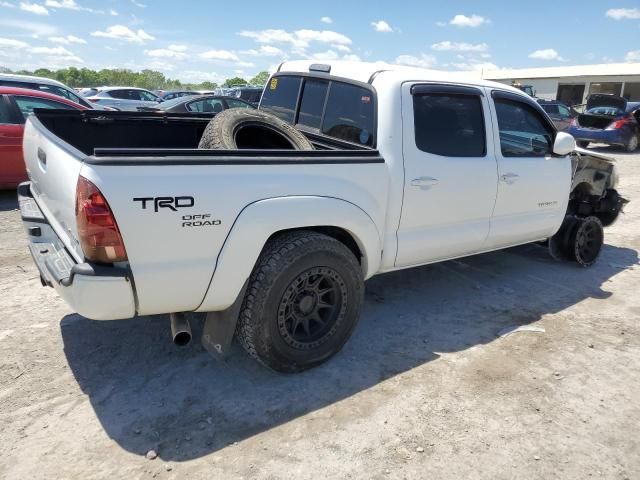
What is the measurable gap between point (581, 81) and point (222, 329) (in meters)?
44.4

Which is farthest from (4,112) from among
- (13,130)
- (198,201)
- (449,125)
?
(449,125)

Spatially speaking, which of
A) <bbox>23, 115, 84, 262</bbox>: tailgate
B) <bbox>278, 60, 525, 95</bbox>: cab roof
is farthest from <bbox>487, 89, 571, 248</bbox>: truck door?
<bbox>23, 115, 84, 262</bbox>: tailgate

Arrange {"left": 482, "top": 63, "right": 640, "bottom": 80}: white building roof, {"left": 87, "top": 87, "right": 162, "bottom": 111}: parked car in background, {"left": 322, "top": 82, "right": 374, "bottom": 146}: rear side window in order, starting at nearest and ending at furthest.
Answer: {"left": 322, "top": 82, "right": 374, "bottom": 146}: rear side window, {"left": 87, "top": 87, "right": 162, "bottom": 111}: parked car in background, {"left": 482, "top": 63, "right": 640, "bottom": 80}: white building roof

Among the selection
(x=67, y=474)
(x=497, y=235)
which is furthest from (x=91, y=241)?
(x=497, y=235)

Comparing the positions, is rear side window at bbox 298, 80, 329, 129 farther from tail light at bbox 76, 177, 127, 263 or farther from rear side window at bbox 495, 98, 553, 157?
tail light at bbox 76, 177, 127, 263

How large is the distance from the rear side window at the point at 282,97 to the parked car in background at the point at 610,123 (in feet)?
44.2

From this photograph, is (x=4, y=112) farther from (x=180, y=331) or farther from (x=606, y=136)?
(x=606, y=136)

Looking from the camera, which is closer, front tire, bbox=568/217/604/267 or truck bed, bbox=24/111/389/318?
truck bed, bbox=24/111/389/318

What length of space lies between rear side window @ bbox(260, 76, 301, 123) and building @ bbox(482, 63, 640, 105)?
3886 cm

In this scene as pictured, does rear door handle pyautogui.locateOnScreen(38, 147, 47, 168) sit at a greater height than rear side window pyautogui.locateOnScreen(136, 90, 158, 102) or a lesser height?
lesser

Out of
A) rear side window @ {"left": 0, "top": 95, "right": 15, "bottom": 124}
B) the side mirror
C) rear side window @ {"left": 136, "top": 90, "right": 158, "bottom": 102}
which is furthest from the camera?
rear side window @ {"left": 136, "top": 90, "right": 158, "bottom": 102}

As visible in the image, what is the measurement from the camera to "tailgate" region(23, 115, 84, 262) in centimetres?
262

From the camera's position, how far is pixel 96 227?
2.44 meters

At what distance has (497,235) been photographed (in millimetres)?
4461
